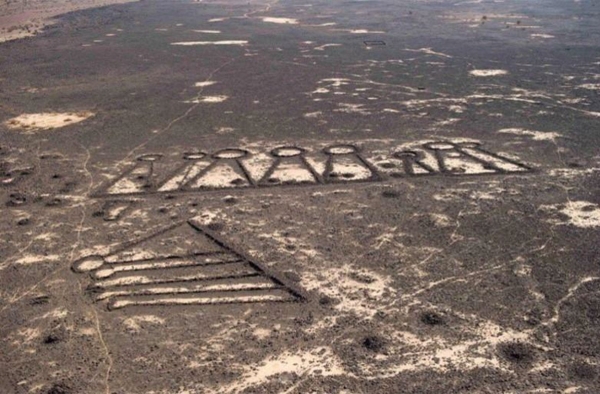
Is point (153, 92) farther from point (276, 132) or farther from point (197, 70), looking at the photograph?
point (276, 132)

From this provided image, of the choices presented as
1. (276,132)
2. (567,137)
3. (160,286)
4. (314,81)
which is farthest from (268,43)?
(160,286)

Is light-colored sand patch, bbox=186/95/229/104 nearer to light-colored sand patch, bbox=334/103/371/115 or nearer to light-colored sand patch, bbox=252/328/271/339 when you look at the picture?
light-colored sand patch, bbox=334/103/371/115

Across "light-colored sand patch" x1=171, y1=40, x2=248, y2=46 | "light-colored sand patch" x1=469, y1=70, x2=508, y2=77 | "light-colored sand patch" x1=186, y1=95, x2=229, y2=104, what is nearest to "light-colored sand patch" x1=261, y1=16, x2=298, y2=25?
"light-colored sand patch" x1=171, y1=40, x2=248, y2=46

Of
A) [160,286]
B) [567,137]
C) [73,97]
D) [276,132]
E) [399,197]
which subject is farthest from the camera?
[73,97]

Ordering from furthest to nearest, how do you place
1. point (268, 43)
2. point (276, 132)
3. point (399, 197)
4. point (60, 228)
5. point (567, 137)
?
point (268, 43), point (276, 132), point (567, 137), point (399, 197), point (60, 228)

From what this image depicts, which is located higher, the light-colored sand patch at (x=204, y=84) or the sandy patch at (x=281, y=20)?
the sandy patch at (x=281, y=20)

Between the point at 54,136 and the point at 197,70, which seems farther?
the point at 197,70

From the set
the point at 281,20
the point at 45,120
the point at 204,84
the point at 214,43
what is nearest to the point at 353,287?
the point at 45,120

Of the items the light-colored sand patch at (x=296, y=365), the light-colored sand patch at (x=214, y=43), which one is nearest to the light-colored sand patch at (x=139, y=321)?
the light-colored sand patch at (x=296, y=365)

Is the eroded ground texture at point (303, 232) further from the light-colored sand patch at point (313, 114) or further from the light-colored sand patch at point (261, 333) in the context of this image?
the light-colored sand patch at point (313, 114)
